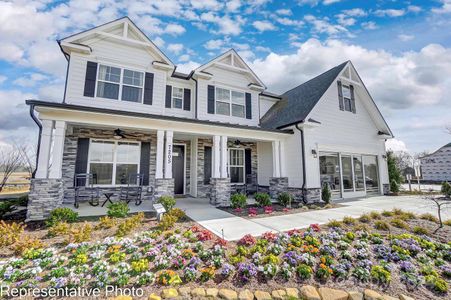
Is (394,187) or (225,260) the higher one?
(394,187)

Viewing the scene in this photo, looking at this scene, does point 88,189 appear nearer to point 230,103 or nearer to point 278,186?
point 230,103

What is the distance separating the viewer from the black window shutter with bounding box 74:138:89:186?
820cm

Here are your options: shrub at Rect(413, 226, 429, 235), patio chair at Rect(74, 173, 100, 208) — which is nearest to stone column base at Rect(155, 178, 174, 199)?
patio chair at Rect(74, 173, 100, 208)

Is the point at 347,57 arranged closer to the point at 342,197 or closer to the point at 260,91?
the point at 260,91

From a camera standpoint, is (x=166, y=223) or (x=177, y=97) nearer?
(x=166, y=223)

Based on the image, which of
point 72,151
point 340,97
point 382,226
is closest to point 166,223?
point 382,226

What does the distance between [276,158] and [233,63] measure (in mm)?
5907

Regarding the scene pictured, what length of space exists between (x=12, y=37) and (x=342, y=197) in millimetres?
16520

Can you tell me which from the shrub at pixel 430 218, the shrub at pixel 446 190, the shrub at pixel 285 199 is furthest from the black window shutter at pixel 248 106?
the shrub at pixel 446 190

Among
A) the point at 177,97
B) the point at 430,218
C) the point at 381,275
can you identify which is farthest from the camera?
the point at 177,97

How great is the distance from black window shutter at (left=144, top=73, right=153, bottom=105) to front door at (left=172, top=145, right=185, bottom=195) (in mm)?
2635

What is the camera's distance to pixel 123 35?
902cm

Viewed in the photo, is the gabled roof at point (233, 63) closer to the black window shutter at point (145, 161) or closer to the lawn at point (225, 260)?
the black window shutter at point (145, 161)

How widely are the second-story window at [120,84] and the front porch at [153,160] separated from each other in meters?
1.52
